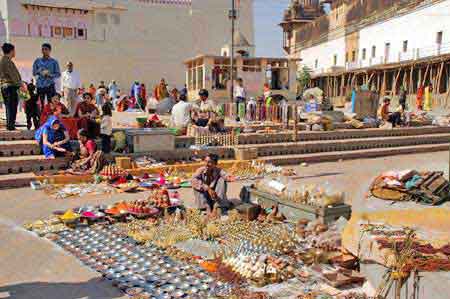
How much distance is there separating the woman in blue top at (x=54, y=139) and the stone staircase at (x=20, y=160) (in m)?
A: 0.14

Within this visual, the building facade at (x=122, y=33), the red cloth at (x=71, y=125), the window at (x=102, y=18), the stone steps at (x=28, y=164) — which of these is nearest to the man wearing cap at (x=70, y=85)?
the red cloth at (x=71, y=125)

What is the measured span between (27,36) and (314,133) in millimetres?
16330

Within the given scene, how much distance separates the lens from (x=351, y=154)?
12164 mm

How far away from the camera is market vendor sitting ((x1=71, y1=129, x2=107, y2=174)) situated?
28.4ft

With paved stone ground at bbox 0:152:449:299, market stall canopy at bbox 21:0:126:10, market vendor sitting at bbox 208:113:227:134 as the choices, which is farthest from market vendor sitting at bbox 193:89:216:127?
market stall canopy at bbox 21:0:126:10

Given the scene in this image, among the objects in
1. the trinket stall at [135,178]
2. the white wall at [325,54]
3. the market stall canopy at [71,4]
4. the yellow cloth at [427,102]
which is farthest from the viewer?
the white wall at [325,54]

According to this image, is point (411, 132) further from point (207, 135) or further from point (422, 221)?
point (422, 221)

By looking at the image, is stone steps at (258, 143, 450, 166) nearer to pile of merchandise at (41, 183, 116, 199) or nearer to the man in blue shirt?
pile of merchandise at (41, 183, 116, 199)

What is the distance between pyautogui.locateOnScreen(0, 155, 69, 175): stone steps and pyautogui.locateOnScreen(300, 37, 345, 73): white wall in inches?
1558

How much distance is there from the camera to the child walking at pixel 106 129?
9391 mm

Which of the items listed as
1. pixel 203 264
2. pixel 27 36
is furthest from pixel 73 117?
pixel 27 36

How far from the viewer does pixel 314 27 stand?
53594mm

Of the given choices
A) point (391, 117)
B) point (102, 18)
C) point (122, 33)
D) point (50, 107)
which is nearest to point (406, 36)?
point (122, 33)

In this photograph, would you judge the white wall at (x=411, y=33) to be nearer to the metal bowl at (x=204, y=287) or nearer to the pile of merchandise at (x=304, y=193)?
the pile of merchandise at (x=304, y=193)
